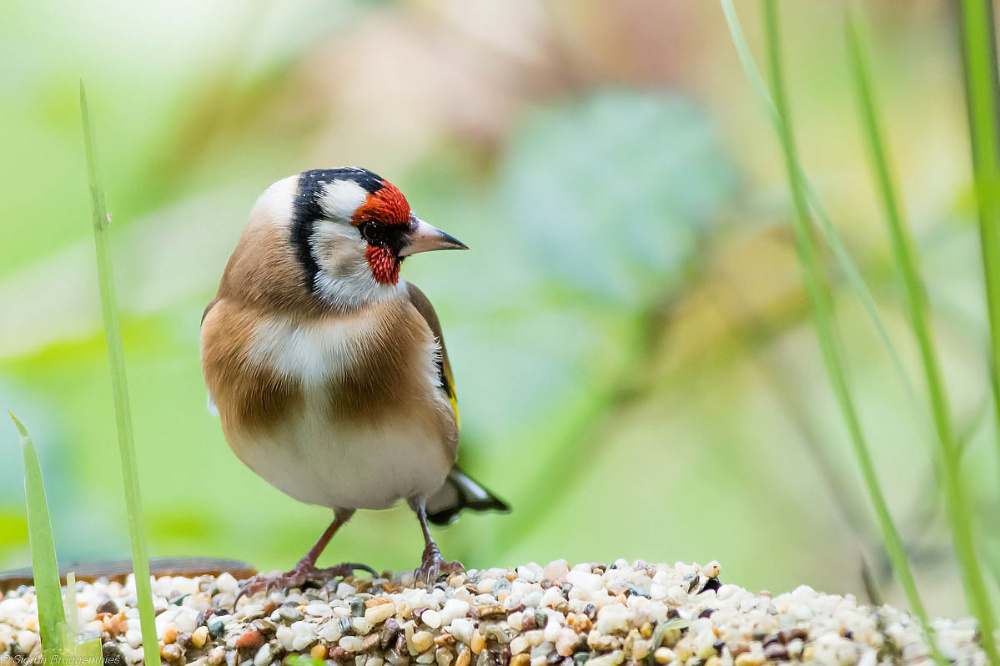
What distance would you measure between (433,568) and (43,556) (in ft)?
2.31

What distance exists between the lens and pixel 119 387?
912 mm

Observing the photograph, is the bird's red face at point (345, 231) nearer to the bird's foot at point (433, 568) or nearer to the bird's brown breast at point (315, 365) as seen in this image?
the bird's brown breast at point (315, 365)

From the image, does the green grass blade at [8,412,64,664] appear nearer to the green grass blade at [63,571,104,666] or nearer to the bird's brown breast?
the green grass blade at [63,571,104,666]

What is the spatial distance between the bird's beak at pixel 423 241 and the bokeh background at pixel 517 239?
0.81 m

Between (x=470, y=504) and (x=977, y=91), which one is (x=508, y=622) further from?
(x=977, y=91)

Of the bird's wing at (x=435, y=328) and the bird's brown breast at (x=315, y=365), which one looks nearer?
the bird's brown breast at (x=315, y=365)

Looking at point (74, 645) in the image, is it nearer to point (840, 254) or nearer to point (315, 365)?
point (315, 365)

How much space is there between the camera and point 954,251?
2090 mm

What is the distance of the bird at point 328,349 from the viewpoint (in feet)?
4.54

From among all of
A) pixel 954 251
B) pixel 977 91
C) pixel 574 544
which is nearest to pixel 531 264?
pixel 574 544

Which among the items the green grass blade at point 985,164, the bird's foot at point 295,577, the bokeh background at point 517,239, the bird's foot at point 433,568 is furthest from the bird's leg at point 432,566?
the green grass blade at point 985,164

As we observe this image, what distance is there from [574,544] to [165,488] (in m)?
1.10

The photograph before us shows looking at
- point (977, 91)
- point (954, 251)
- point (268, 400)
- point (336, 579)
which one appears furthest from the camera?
point (954, 251)

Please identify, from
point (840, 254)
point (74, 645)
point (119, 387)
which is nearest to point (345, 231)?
point (119, 387)
